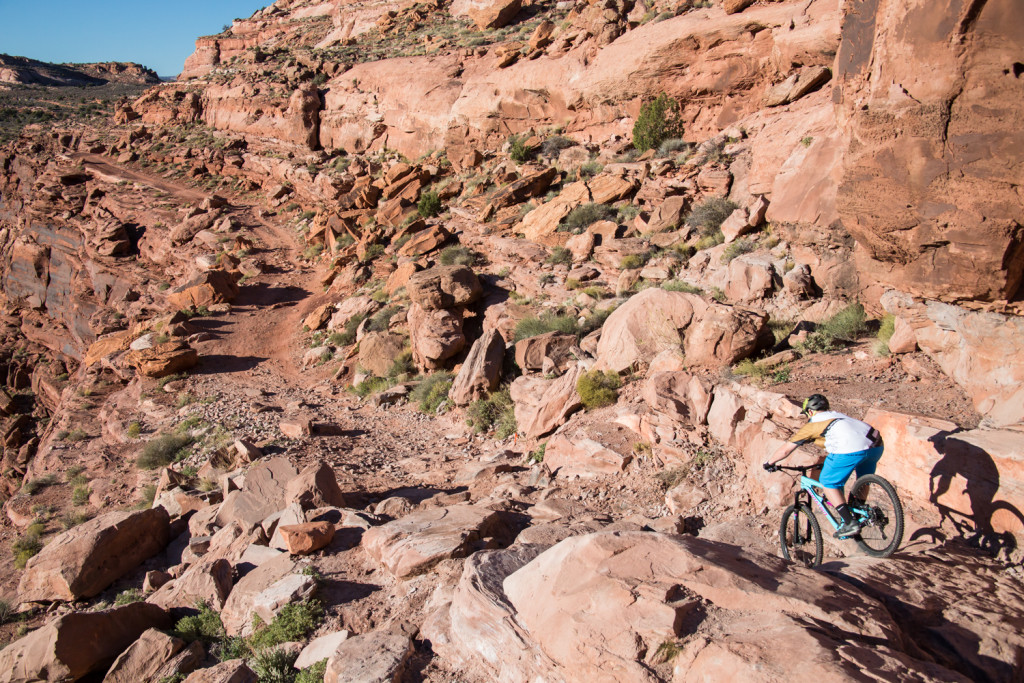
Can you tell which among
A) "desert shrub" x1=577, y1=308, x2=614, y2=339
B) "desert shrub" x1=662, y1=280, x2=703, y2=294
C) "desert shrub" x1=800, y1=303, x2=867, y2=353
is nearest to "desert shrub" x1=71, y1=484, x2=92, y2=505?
"desert shrub" x1=577, y1=308, x2=614, y2=339

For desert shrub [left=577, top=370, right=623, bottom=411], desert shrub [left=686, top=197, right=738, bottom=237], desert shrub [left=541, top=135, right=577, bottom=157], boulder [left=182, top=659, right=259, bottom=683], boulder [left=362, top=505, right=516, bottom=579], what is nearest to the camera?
boulder [left=182, top=659, right=259, bottom=683]

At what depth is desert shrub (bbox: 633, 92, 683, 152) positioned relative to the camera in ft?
64.3

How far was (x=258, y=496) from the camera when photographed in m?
8.21

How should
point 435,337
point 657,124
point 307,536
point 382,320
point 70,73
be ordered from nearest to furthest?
point 307,536, point 435,337, point 382,320, point 657,124, point 70,73

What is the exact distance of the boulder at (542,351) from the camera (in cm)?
1175

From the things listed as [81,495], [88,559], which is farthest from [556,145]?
[88,559]

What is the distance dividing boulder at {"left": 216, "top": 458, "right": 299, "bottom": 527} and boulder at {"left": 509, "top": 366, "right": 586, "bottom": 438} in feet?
13.4

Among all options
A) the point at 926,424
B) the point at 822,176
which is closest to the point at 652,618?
the point at 926,424

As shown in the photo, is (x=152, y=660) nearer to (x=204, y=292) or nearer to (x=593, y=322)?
Answer: (x=593, y=322)

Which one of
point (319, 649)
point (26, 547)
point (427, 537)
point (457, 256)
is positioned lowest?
point (26, 547)

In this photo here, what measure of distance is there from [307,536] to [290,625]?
115cm

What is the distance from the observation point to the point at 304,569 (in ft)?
19.6

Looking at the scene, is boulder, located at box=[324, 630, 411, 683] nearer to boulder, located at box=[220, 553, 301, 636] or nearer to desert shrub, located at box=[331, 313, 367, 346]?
boulder, located at box=[220, 553, 301, 636]

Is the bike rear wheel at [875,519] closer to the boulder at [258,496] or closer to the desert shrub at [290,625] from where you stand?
the desert shrub at [290,625]
